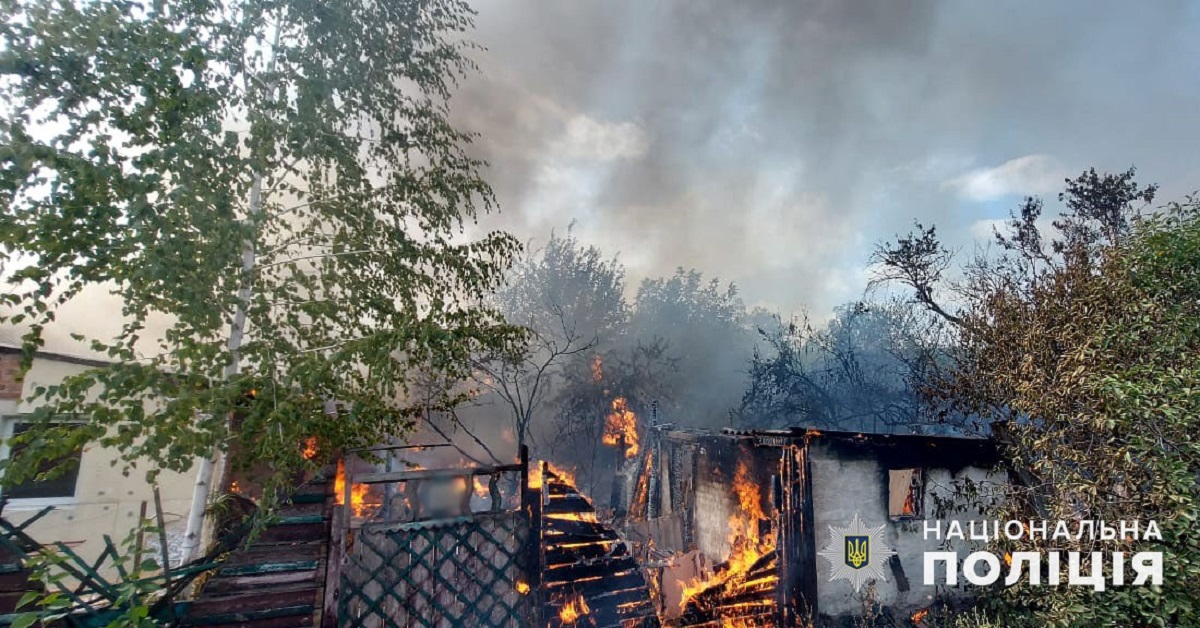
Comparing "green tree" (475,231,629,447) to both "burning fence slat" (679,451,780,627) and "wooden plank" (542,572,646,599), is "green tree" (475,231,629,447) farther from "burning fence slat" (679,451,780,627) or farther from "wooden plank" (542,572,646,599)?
"wooden plank" (542,572,646,599)

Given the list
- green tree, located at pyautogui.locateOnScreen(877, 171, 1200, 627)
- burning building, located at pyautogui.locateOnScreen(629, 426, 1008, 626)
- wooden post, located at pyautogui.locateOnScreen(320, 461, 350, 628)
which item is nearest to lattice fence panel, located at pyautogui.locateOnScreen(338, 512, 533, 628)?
wooden post, located at pyautogui.locateOnScreen(320, 461, 350, 628)

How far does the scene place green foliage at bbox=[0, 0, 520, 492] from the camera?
485cm

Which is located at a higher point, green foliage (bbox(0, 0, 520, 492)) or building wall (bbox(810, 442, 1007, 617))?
green foliage (bbox(0, 0, 520, 492))

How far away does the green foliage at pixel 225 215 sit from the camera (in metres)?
4.85

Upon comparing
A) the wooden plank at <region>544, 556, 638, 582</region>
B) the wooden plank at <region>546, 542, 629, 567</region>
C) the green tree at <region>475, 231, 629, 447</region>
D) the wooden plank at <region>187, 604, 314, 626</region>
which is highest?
the green tree at <region>475, 231, 629, 447</region>

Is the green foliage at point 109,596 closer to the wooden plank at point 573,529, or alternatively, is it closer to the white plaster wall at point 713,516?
the wooden plank at point 573,529

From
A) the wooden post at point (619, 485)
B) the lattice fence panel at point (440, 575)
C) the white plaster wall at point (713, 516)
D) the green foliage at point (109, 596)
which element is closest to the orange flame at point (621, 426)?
the wooden post at point (619, 485)

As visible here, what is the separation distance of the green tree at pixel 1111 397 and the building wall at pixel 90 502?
15.5 m

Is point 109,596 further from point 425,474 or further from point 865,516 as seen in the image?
point 865,516

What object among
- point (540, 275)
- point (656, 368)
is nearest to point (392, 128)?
point (656, 368)

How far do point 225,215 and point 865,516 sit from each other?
536 inches

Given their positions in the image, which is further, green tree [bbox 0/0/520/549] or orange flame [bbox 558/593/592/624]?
orange flame [bbox 558/593/592/624]

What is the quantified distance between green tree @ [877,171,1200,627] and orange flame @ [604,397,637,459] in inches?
629

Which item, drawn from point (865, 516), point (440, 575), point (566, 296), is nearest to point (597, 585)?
point (440, 575)
